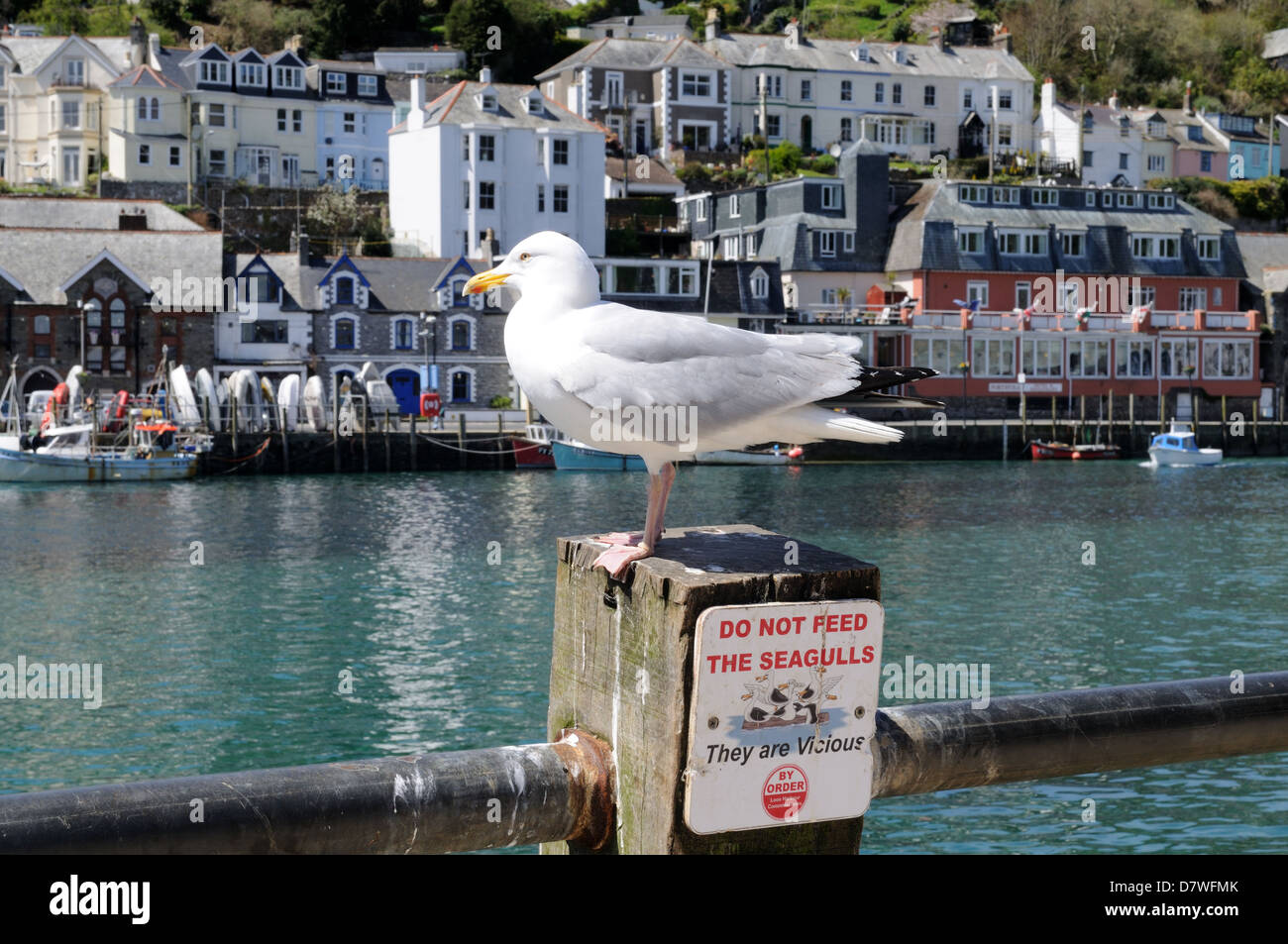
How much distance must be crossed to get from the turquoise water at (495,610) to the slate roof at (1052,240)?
1001 inches

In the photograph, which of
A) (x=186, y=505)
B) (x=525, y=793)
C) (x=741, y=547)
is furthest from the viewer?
(x=186, y=505)

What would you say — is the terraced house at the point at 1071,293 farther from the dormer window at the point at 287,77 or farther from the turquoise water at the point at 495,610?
the dormer window at the point at 287,77

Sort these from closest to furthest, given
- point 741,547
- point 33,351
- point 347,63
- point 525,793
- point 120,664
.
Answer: point 525,793 → point 741,547 → point 120,664 → point 33,351 → point 347,63

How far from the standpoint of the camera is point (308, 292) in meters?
67.9

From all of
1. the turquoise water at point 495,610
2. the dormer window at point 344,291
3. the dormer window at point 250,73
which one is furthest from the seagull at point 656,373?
the dormer window at point 250,73

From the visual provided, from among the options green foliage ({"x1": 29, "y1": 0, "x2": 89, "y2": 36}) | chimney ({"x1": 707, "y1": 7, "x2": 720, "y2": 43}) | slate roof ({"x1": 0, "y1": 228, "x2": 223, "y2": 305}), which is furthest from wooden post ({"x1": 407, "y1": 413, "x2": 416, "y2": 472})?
green foliage ({"x1": 29, "y1": 0, "x2": 89, "y2": 36})

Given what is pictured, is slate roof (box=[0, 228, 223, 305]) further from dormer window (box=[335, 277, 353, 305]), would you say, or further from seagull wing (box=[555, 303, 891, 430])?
seagull wing (box=[555, 303, 891, 430])

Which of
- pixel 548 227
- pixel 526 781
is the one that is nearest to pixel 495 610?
pixel 526 781

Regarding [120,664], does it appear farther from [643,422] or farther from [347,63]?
[347,63]

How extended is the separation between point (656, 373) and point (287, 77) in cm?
9053

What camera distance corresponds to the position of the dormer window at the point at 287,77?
8900 cm

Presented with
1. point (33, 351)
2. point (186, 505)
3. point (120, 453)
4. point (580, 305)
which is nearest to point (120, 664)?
point (580, 305)

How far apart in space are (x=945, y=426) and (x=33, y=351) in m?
38.9

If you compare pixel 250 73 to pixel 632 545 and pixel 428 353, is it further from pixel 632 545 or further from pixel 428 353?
pixel 632 545
